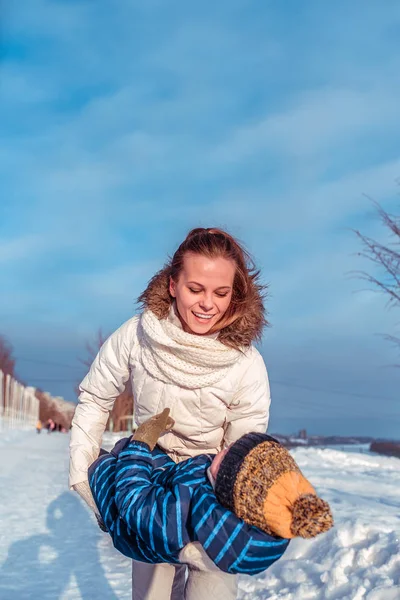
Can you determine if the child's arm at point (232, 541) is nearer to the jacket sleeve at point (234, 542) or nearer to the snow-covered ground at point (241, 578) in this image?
the jacket sleeve at point (234, 542)

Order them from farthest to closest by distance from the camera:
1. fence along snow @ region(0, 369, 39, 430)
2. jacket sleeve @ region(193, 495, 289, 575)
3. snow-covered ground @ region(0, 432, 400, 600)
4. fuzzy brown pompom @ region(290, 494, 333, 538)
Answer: fence along snow @ region(0, 369, 39, 430)
snow-covered ground @ region(0, 432, 400, 600)
jacket sleeve @ region(193, 495, 289, 575)
fuzzy brown pompom @ region(290, 494, 333, 538)

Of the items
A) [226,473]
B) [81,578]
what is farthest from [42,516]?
[226,473]

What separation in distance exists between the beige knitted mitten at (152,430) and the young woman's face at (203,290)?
1.41 ft

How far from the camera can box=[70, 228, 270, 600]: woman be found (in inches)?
115

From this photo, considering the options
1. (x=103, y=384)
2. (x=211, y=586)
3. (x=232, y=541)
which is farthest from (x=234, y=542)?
(x=103, y=384)

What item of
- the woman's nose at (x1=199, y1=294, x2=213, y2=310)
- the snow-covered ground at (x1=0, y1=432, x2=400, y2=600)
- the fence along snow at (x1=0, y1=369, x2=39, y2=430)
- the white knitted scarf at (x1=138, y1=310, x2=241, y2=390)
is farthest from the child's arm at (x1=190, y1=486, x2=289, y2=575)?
the fence along snow at (x1=0, y1=369, x2=39, y2=430)

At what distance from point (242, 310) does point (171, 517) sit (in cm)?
115

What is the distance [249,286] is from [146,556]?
125 centimetres

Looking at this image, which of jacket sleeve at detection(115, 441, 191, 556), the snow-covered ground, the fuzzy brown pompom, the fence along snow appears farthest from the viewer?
the fence along snow

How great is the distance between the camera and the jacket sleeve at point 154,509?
2.10 meters

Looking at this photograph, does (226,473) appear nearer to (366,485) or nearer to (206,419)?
(206,419)

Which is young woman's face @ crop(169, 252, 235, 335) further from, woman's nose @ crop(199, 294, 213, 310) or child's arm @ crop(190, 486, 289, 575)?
child's arm @ crop(190, 486, 289, 575)

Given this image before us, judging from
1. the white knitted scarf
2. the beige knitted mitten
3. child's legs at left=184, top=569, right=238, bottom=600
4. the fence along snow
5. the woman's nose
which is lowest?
the fence along snow

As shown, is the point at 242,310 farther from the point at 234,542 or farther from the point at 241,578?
the point at 241,578
